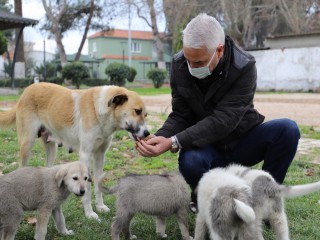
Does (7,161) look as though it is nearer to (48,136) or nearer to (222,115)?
(48,136)

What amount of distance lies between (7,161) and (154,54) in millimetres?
72868

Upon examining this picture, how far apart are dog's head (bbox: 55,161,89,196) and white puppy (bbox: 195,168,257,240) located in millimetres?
1170

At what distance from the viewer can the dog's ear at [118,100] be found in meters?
4.99

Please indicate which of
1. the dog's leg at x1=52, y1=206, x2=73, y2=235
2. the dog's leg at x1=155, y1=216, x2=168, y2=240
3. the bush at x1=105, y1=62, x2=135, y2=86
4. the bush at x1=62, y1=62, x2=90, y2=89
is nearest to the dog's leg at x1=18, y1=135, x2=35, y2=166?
the dog's leg at x1=52, y1=206, x2=73, y2=235

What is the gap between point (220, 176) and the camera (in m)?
3.65

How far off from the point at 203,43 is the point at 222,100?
0.69 m

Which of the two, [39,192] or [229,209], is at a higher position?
[229,209]

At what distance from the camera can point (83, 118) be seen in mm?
5184

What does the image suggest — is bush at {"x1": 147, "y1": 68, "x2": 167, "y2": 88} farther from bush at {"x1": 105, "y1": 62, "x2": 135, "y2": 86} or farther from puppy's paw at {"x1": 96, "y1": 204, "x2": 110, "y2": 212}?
puppy's paw at {"x1": 96, "y1": 204, "x2": 110, "y2": 212}

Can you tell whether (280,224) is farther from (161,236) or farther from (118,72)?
(118,72)

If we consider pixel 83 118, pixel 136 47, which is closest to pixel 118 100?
pixel 83 118

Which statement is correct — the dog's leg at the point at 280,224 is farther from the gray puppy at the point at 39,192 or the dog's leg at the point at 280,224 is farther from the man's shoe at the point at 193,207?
the gray puppy at the point at 39,192

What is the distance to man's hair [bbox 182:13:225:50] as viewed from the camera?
12.3 ft

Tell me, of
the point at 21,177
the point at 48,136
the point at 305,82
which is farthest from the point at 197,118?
the point at 305,82
